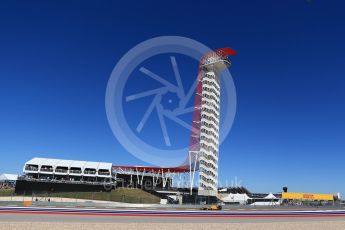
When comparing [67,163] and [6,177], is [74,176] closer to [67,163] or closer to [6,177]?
[67,163]

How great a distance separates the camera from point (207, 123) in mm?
122000

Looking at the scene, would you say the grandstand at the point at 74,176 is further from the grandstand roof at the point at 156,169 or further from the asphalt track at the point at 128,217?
the asphalt track at the point at 128,217

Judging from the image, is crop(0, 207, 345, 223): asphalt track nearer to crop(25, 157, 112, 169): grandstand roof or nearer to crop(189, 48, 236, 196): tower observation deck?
crop(25, 157, 112, 169): grandstand roof

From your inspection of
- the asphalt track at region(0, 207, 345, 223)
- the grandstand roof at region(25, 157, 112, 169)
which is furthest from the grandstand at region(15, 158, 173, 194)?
the asphalt track at region(0, 207, 345, 223)

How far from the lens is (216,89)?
129m

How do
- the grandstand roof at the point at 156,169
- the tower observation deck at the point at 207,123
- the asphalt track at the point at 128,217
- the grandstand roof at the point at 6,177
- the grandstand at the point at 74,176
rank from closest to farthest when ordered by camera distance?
the asphalt track at the point at 128,217
the grandstand at the point at 74,176
the tower observation deck at the point at 207,123
the grandstand roof at the point at 156,169
the grandstand roof at the point at 6,177

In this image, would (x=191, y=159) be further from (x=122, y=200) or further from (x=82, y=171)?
(x=122, y=200)

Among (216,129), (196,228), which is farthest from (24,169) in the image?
(196,228)

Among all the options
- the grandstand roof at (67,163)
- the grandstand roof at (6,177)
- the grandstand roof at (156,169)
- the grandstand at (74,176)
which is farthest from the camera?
the grandstand roof at (6,177)

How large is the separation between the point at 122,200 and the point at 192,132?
44207 millimetres

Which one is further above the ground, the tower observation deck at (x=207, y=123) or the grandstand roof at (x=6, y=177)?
the tower observation deck at (x=207, y=123)

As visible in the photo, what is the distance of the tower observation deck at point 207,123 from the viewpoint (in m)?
120

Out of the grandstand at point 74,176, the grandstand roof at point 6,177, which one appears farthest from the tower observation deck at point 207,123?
the grandstand roof at point 6,177

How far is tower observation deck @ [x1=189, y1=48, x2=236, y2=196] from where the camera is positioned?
120m
